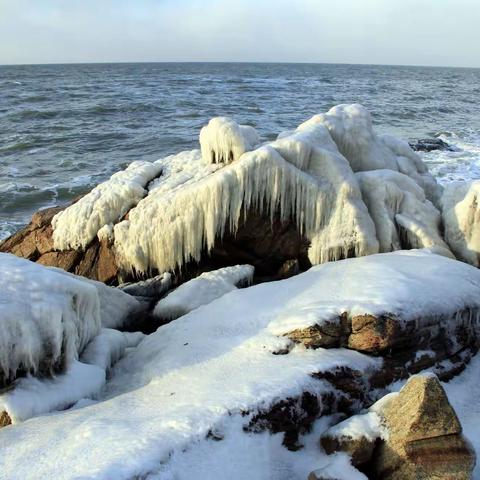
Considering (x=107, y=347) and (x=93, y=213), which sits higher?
(x=93, y=213)

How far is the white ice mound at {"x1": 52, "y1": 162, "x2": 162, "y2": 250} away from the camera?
7.93 metres

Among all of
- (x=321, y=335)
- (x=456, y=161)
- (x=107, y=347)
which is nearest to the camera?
(x=321, y=335)

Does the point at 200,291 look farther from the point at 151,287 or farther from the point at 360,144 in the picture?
the point at 360,144

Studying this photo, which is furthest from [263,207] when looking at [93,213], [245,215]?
[93,213]

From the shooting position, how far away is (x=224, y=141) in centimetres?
784

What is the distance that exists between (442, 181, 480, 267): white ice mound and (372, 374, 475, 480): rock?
3.91m

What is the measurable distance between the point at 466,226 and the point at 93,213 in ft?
17.5

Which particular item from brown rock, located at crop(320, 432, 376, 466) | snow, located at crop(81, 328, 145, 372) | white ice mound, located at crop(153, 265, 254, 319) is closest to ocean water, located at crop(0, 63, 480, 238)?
white ice mound, located at crop(153, 265, 254, 319)

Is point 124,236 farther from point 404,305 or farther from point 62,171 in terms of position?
point 62,171

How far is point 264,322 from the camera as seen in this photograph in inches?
214

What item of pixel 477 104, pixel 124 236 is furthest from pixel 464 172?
pixel 477 104

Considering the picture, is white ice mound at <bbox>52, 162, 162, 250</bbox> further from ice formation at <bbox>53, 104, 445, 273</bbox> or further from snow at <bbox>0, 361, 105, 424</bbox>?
snow at <bbox>0, 361, 105, 424</bbox>

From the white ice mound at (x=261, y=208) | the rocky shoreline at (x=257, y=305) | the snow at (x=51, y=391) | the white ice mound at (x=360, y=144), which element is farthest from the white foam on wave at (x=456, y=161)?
the snow at (x=51, y=391)

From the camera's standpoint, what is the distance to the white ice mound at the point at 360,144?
333 inches
